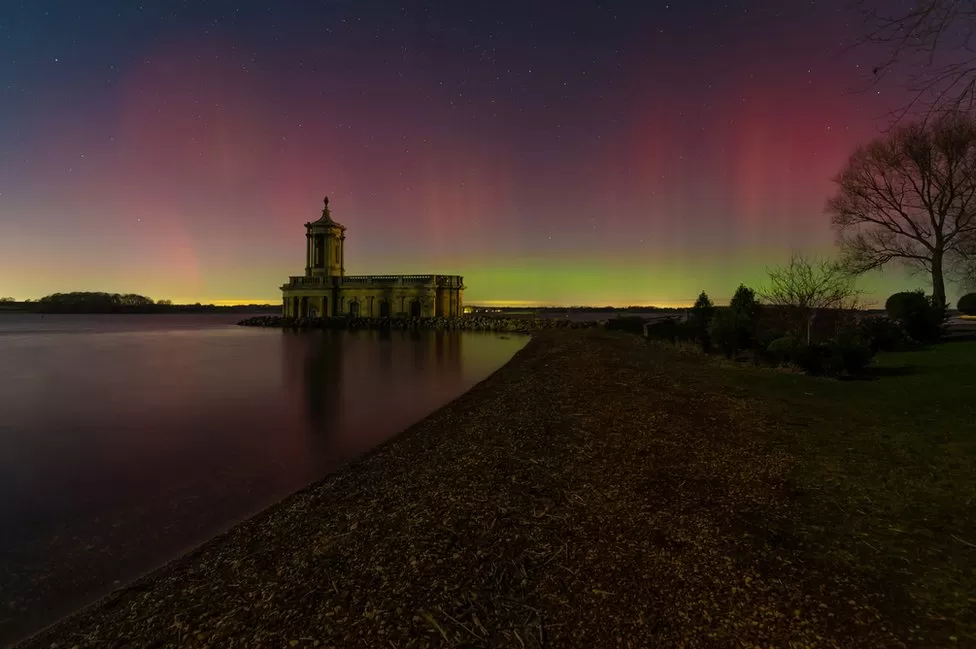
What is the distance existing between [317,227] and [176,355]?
1587 inches

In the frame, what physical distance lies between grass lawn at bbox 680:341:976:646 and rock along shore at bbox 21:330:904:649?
323mm

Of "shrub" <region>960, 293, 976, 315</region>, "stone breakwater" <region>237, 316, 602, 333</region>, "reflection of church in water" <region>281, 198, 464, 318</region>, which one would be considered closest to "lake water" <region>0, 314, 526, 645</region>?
"shrub" <region>960, 293, 976, 315</region>

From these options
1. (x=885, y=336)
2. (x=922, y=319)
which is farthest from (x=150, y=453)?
(x=922, y=319)

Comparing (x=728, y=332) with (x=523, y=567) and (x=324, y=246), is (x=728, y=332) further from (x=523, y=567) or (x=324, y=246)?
(x=324, y=246)

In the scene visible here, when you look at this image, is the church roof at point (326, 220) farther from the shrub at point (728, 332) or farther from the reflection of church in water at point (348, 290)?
the shrub at point (728, 332)

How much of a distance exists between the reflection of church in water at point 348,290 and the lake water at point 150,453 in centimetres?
4890

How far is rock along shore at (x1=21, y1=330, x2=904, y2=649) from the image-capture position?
3211 millimetres

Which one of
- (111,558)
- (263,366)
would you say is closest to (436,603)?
(111,558)

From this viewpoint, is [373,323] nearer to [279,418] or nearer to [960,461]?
[279,418]

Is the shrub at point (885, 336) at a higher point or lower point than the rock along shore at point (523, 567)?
higher

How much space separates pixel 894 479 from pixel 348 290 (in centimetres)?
7526

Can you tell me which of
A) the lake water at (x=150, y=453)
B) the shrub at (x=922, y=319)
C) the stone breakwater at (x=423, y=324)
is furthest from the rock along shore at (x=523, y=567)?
the stone breakwater at (x=423, y=324)

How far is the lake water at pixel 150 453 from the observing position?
5.64 meters

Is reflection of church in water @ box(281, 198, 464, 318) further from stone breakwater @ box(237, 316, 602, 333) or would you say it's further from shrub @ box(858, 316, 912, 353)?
shrub @ box(858, 316, 912, 353)
